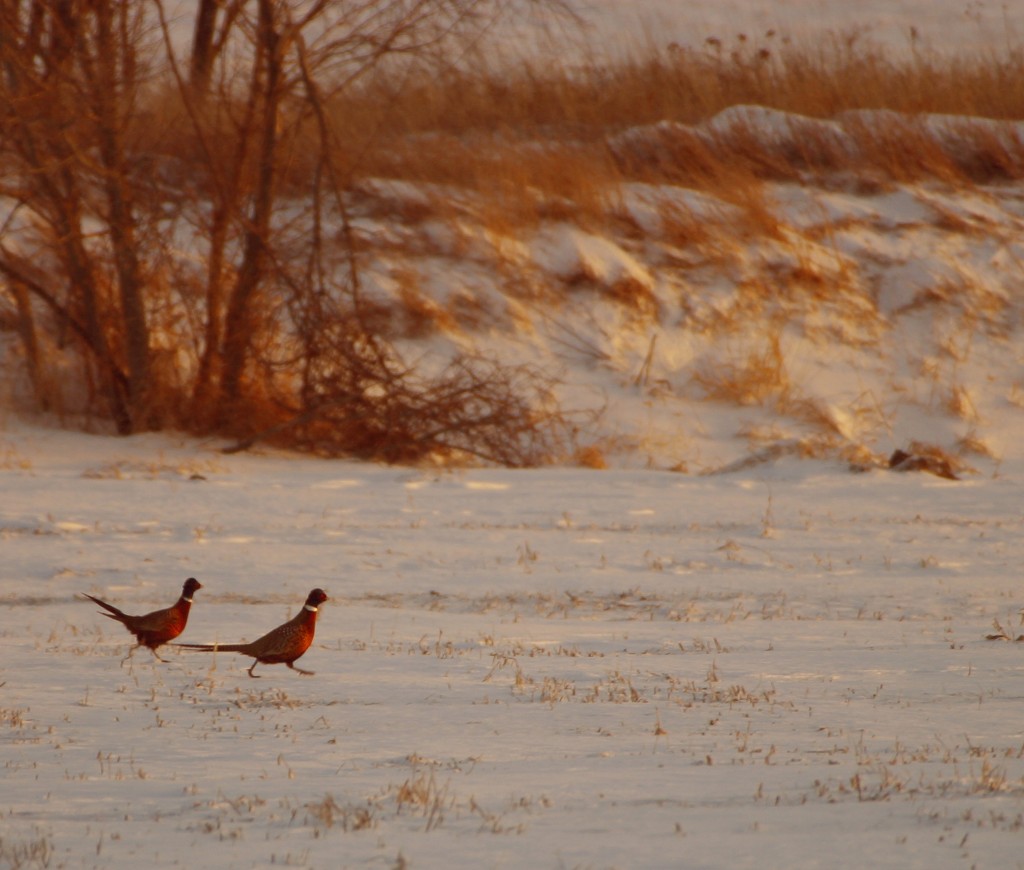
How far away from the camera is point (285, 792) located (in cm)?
452

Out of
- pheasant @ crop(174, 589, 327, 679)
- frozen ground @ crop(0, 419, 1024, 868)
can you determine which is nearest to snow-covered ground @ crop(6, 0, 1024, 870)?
frozen ground @ crop(0, 419, 1024, 868)

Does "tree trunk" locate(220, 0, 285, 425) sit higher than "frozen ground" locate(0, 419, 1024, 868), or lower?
higher

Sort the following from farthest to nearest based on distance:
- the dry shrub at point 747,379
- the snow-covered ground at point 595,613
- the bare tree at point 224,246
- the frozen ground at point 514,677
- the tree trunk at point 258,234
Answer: the dry shrub at point 747,379, the tree trunk at point 258,234, the bare tree at point 224,246, the snow-covered ground at point 595,613, the frozen ground at point 514,677

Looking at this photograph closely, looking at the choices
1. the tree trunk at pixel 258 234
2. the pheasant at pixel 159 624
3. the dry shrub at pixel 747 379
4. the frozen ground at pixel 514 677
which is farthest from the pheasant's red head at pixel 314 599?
the dry shrub at pixel 747 379

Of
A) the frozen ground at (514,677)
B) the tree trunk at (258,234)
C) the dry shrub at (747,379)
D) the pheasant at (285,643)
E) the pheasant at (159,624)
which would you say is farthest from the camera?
the dry shrub at (747,379)

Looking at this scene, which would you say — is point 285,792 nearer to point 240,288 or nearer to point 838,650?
point 838,650

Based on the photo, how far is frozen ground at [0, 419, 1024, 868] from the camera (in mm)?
4125

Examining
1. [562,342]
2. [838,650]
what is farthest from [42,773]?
[562,342]

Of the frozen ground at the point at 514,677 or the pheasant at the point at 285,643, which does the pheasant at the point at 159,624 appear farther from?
the pheasant at the point at 285,643

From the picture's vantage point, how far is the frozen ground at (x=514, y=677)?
4125 millimetres

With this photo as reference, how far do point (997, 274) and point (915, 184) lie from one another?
7.32 ft

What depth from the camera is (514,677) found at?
21.0ft

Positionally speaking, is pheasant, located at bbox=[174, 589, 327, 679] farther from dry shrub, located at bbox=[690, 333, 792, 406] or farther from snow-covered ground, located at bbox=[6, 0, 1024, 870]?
dry shrub, located at bbox=[690, 333, 792, 406]

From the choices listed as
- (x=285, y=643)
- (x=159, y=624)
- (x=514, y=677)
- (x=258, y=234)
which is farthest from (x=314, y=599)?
(x=258, y=234)
